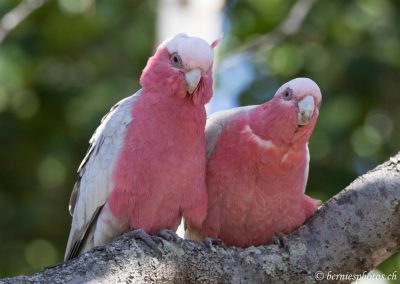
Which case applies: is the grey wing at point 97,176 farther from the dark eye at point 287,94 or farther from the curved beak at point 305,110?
the curved beak at point 305,110

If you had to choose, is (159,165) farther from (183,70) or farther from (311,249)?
(311,249)

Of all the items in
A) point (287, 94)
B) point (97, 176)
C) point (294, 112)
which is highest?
point (287, 94)

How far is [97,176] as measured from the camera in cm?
656

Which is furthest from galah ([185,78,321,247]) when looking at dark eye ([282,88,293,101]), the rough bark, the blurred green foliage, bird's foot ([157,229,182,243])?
the blurred green foliage

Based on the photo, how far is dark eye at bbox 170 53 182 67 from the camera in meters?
6.46

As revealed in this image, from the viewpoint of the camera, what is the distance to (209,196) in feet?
21.7

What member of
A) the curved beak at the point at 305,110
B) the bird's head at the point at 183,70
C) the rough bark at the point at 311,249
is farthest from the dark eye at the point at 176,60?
the rough bark at the point at 311,249

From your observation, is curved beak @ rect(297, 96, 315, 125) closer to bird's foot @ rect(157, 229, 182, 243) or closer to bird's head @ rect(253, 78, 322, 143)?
bird's head @ rect(253, 78, 322, 143)

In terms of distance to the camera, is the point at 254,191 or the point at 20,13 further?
the point at 20,13

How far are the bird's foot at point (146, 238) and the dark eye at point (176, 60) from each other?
136cm

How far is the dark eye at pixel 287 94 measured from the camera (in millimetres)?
6546

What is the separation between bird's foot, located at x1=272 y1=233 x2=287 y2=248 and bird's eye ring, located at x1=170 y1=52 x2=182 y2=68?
1.54 m

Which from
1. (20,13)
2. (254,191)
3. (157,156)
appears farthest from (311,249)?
(20,13)

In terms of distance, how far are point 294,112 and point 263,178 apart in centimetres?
59
